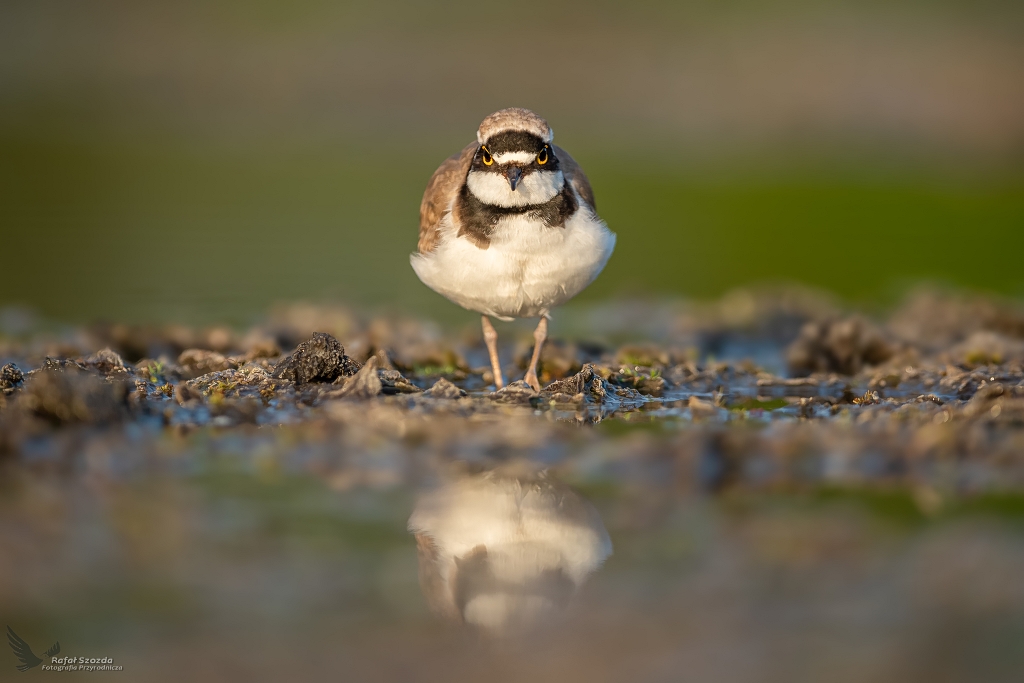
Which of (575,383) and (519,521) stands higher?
(575,383)

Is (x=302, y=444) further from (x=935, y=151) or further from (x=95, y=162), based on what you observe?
(x=935, y=151)

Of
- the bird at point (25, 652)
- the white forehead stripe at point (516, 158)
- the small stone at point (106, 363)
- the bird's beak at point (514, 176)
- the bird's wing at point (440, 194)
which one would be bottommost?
the bird at point (25, 652)

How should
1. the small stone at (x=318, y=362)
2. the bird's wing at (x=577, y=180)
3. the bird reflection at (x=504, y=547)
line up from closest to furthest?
the bird reflection at (x=504, y=547)
the small stone at (x=318, y=362)
the bird's wing at (x=577, y=180)

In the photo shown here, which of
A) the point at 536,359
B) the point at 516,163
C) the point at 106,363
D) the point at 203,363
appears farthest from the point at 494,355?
the point at 106,363

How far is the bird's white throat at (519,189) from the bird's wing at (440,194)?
0.39m

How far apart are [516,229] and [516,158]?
0.46 m

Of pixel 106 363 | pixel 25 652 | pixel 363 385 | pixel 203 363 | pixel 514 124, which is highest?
pixel 514 124

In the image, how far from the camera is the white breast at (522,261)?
711 centimetres

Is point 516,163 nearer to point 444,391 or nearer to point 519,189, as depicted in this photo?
point 519,189

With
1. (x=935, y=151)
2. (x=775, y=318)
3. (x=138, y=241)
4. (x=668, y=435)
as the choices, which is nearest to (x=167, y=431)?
(x=668, y=435)

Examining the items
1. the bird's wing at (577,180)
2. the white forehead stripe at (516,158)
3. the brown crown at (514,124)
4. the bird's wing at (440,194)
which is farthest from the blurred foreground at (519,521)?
the brown crown at (514,124)

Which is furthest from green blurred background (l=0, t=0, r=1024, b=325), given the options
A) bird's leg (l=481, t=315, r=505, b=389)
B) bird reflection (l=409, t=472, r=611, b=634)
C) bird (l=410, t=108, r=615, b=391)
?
bird reflection (l=409, t=472, r=611, b=634)

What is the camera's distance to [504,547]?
4.83m

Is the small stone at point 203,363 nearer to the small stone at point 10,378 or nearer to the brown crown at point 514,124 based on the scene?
the small stone at point 10,378
